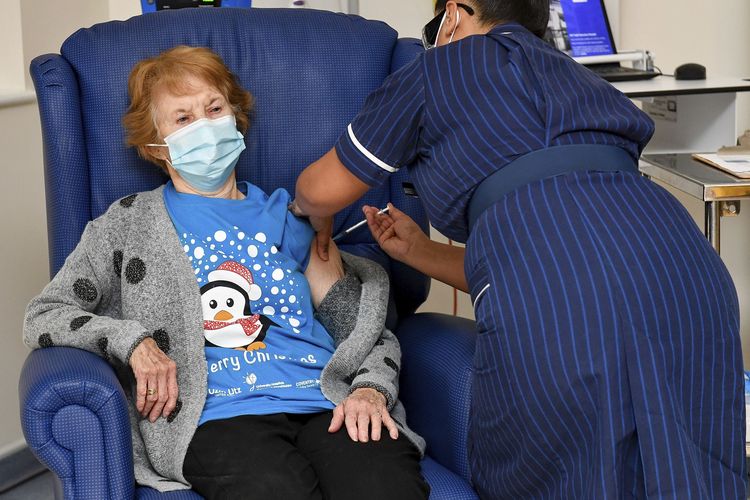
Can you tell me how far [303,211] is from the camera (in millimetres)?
1806

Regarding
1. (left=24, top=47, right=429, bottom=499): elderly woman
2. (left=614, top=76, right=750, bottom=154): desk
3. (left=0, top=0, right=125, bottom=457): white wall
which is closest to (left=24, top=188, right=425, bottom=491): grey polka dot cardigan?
(left=24, top=47, right=429, bottom=499): elderly woman

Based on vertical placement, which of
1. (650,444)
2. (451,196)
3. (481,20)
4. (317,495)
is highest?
(481,20)

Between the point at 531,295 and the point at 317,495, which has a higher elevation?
the point at 531,295

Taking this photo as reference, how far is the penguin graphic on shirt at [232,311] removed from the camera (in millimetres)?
1735

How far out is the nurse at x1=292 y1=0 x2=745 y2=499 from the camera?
1.34 metres

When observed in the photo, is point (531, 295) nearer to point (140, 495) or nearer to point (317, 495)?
point (317, 495)

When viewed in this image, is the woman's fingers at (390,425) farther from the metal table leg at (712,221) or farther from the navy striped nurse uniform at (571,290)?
the metal table leg at (712,221)

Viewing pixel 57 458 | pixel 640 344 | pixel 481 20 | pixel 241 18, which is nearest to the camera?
pixel 640 344

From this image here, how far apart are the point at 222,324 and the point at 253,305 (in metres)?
0.07

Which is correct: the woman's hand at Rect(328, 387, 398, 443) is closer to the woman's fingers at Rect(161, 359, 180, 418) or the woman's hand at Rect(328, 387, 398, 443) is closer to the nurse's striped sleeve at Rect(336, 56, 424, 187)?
the woman's fingers at Rect(161, 359, 180, 418)

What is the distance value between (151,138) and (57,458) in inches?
24.9

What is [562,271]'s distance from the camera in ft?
4.50

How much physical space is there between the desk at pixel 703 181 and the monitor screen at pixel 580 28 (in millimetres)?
601

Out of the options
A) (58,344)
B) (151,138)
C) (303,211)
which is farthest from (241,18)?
(58,344)
